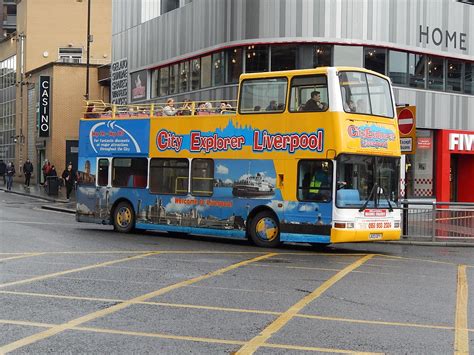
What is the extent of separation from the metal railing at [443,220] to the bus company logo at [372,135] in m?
3.80

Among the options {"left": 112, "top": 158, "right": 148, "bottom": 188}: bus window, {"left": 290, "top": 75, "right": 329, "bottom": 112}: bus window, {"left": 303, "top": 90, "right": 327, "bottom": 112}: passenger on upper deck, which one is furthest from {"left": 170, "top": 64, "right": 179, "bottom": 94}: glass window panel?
{"left": 303, "top": 90, "right": 327, "bottom": 112}: passenger on upper deck

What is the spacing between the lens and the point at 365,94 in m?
15.8

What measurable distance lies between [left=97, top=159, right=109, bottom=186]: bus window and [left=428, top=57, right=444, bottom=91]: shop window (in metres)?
15.1

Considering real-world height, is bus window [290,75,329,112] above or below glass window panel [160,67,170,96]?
below

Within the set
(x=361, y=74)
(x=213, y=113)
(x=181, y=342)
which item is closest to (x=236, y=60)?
(x=213, y=113)

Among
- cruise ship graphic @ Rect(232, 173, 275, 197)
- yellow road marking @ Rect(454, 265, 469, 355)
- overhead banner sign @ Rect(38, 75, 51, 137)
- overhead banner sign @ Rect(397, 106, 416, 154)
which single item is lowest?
yellow road marking @ Rect(454, 265, 469, 355)

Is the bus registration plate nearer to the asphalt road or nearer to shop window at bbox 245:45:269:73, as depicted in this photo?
the asphalt road

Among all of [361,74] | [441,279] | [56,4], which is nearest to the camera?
[441,279]

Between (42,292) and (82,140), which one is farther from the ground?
(82,140)

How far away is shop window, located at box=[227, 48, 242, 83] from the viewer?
2756 cm

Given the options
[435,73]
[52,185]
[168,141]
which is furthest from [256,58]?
[52,185]

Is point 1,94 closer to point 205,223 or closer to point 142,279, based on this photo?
point 205,223

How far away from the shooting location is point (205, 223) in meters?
17.7

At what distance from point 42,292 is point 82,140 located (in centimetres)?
1185
